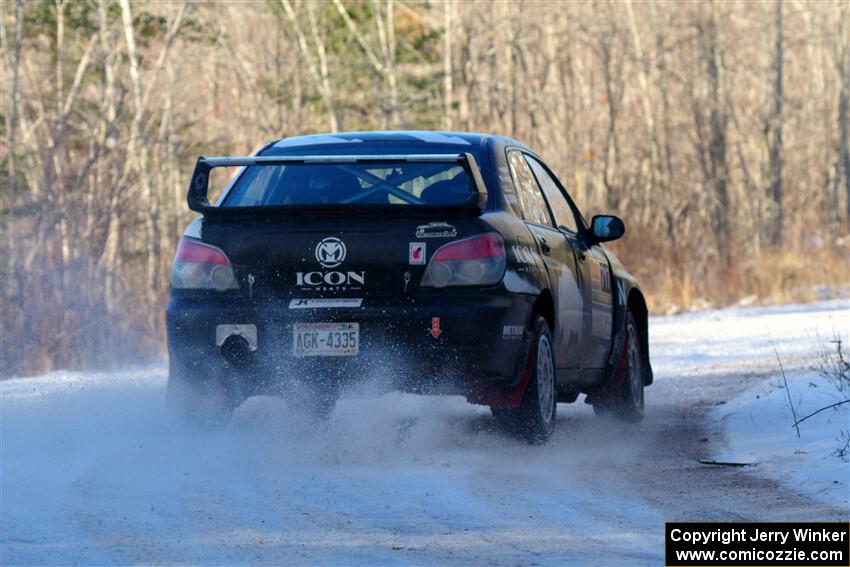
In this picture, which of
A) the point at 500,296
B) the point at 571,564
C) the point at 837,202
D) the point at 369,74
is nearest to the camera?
the point at 571,564

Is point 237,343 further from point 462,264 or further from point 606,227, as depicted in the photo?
point 606,227

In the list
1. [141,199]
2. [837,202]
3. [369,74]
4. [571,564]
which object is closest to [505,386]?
[571,564]

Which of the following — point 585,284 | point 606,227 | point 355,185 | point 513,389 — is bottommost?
point 513,389

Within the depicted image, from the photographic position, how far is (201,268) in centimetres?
807

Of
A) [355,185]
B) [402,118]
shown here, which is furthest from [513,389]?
[402,118]

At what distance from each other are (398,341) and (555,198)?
236 centimetres

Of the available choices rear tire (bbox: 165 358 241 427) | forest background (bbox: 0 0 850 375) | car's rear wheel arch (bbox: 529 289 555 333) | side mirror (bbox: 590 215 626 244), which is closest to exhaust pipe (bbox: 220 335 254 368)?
rear tire (bbox: 165 358 241 427)

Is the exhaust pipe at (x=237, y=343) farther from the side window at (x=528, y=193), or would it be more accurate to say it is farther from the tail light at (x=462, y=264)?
the side window at (x=528, y=193)

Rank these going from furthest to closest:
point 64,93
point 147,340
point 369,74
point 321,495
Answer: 1. point 369,74
2. point 64,93
3. point 147,340
4. point 321,495

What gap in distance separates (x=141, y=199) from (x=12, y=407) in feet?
55.9

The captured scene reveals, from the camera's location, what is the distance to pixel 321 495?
666 cm

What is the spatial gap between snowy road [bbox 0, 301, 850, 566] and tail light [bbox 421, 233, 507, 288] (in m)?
0.87

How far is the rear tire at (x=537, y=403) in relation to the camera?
325 inches

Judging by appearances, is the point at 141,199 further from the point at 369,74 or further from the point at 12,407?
the point at 12,407
